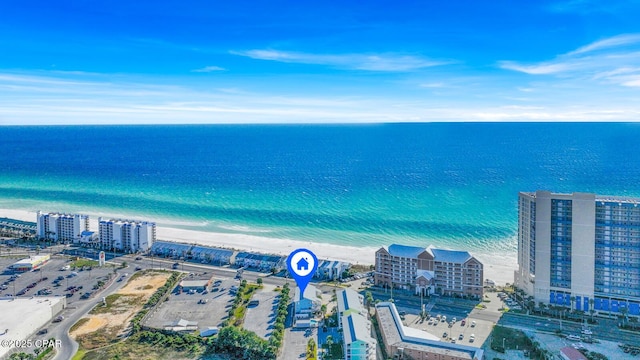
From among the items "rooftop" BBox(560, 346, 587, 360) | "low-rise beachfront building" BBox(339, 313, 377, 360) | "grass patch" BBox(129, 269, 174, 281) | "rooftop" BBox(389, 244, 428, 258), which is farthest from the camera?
"grass patch" BBox(129, 269, 174, 281)

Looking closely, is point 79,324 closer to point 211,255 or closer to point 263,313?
point 263,313

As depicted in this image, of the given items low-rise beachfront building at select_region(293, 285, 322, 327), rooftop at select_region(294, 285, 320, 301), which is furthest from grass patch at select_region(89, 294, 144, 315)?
low-rise beachfront building at select_region(293, 285, 322, 327)

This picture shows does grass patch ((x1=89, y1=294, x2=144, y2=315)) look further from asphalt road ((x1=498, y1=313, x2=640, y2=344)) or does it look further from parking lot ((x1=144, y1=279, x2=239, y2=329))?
asphalt road ((x1=498, y1=313, x2=640, y2=344))

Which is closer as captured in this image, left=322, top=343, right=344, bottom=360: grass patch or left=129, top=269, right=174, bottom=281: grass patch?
left=322, top=343, right=344, bottom=360: grass patch

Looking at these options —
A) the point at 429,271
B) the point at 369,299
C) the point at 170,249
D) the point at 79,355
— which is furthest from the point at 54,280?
the point at 429,271

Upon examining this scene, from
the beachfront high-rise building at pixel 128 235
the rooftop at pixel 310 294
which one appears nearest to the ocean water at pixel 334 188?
the beachfront high-rise building at pixel 128 235

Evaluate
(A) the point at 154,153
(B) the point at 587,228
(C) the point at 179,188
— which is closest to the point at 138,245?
(C) the point at 179,188

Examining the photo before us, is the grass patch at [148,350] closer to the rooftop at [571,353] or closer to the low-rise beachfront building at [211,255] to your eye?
the low-rise beachfront building at [211,255]
